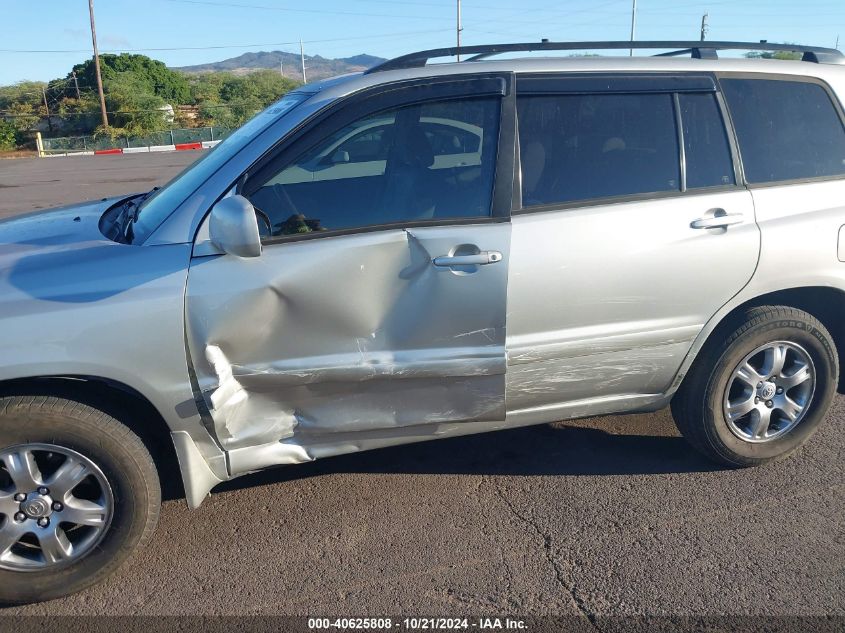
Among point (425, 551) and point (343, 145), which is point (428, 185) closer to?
point (343, 145)

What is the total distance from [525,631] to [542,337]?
117cm

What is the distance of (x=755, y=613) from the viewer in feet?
8.76

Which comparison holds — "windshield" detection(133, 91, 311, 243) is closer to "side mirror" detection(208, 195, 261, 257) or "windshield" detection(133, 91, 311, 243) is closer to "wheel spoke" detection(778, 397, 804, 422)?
"side mirror" detection(208, 195, 261, 257)

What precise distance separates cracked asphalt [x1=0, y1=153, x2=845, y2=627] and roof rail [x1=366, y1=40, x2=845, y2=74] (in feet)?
6.43

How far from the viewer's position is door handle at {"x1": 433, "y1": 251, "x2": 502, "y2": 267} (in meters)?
2.94

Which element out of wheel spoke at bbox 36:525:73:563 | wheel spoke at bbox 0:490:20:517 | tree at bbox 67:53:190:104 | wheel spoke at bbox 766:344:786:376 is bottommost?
wheel spoke at bbox 36:525:73:563

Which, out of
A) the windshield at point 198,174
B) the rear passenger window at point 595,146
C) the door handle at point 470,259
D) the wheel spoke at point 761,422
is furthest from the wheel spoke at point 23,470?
the wheel spoke at point 761,422

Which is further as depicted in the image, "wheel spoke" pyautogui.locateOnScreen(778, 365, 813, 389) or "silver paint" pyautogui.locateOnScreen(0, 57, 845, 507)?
"wheel spoke" pyautogui.locateOnScreen(778, 365, 813, 389)

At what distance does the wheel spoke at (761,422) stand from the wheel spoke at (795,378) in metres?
0.15

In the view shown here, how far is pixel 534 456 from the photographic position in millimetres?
3799

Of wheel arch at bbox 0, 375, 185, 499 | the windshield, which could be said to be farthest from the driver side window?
wheel arch at bbox 0, 375, 185, 499

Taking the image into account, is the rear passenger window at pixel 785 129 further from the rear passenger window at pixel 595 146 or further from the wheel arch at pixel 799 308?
the wheel arch at pixel 799 308

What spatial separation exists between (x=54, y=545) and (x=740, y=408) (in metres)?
3.10

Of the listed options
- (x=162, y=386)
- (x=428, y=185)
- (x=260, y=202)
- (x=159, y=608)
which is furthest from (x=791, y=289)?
(x=159, y=608)
